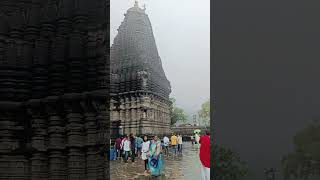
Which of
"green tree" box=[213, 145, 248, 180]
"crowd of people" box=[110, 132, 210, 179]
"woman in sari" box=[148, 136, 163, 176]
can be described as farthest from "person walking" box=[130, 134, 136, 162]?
"green tree" box=[213, 145, 248, 180]

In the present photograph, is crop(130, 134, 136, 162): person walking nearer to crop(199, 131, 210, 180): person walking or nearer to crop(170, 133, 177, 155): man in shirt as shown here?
crop(170, 133, 177, 155): man in shirt

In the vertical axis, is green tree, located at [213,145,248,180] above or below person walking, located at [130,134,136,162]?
below

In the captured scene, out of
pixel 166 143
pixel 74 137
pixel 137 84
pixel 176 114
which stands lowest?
pixel 166 143

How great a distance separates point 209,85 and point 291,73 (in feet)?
4.17

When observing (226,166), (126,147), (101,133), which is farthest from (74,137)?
(226,166)

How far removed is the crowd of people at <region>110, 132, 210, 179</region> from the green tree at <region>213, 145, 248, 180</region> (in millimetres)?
147

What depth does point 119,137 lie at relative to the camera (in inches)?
243

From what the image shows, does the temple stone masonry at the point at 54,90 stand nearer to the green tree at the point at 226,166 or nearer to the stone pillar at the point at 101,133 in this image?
the stone pillar at the point at 101,133

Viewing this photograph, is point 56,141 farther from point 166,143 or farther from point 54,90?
point 166,143

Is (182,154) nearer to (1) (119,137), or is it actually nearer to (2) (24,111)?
(1) (119,137)

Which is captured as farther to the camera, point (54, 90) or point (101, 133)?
point (54, 90)

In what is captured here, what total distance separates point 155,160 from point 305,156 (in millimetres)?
2271

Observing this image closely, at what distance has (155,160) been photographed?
19.4 feet

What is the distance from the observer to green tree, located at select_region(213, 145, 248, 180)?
19.0ft
